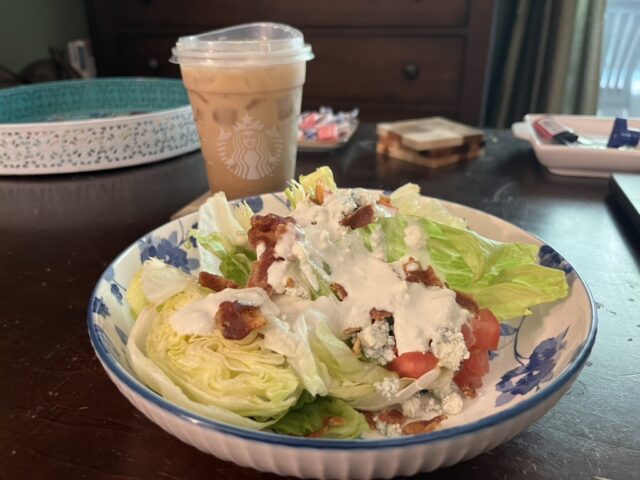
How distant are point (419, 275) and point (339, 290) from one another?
9cm

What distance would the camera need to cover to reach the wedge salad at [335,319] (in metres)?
0.54

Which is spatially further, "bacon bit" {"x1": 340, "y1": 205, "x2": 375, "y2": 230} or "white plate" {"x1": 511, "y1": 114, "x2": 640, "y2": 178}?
"white plate" {"x1": 511, "y1": 114, "x2": 640, "y2": 178}

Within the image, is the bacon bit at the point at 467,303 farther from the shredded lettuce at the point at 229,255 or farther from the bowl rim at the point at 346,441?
the shredded lettuce at the point at 229,255

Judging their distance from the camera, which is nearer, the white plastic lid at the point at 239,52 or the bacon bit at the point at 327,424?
the bacon bit at the point at 327,424

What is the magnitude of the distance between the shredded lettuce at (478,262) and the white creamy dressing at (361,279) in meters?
0.02

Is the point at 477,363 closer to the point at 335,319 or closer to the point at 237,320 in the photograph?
the point at 335,319

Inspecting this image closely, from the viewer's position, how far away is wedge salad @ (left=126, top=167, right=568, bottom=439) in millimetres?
543

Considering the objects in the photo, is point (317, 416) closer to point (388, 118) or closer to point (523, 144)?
point (523, 144)

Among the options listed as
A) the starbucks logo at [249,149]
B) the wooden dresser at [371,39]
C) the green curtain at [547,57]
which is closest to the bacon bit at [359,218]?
the starbucks logo at [249,149]

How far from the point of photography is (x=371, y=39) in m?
2.63

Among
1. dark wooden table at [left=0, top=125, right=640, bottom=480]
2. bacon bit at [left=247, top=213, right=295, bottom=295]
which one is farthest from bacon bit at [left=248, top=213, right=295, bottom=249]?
dark wooden table at [left=0, top=125, right=640, bottom=480]

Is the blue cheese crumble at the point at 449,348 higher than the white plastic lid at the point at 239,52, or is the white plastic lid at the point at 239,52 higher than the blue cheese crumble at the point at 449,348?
the white plastic lid at the point at 239,52

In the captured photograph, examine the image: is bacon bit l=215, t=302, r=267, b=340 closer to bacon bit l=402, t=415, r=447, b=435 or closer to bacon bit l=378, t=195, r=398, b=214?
bacon bit l=402, t=415, r=447, b=435

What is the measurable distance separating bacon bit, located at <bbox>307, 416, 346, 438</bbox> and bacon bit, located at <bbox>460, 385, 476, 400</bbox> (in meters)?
0.14
